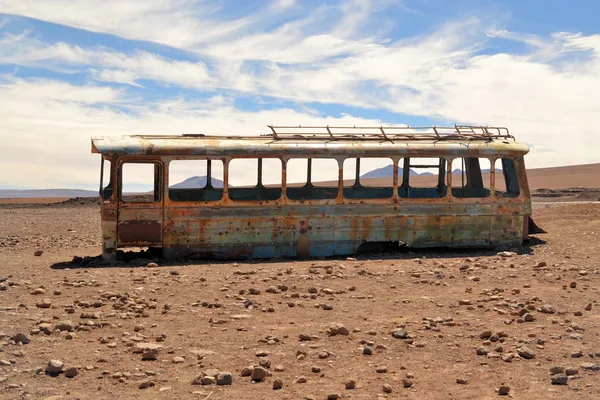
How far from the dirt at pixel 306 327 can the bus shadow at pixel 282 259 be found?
191 mm

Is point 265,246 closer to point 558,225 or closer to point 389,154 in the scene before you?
point 389,154

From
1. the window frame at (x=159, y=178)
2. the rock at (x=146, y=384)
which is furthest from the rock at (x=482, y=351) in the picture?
the window frame at (x=159, y=178)

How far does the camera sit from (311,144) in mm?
13867

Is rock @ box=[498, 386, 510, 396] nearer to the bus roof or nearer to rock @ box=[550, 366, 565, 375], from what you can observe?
rock @ box=[550, 366, 565, 375]

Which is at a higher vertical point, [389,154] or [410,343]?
[389,154]

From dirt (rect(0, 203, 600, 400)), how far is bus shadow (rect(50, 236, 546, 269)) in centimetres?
19

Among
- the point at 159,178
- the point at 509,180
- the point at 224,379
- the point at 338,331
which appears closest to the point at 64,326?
the point at 224,379

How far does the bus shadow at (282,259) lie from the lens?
12.6 metres

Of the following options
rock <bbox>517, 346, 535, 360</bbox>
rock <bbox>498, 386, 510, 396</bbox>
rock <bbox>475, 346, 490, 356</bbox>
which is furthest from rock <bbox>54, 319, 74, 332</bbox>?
rock <bbox>517, 346, 535, 360</bbox>

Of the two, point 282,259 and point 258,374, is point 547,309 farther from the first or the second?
point 282,259

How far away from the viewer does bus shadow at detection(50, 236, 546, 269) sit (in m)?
12.6

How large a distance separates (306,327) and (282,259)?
17.7ft

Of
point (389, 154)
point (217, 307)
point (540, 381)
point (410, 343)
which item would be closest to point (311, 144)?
point (389, 154)

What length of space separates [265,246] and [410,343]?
21.0 feet
